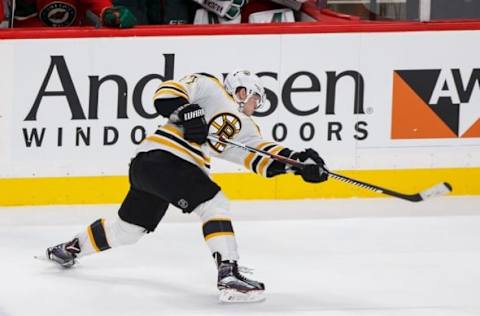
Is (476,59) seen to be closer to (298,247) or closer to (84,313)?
(298,247)

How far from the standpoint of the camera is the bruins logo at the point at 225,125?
14.4 feet

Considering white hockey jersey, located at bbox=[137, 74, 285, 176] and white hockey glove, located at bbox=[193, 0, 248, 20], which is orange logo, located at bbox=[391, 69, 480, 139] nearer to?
white hockey glove, located at bbox=[193, 0, 248, 20]

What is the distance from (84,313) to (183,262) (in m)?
0.82

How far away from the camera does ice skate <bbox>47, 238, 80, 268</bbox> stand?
4699 millimetres

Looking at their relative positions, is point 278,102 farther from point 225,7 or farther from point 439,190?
point 439,190

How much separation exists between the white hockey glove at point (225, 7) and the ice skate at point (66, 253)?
190 centimetres

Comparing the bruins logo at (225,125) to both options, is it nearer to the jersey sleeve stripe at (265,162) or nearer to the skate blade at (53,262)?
the jersey sleeve stripe at (265,162)

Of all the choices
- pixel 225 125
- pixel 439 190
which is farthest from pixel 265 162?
pixel 439 190

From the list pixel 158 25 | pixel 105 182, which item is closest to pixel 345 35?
pixel 158 25

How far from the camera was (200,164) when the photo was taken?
4.41m

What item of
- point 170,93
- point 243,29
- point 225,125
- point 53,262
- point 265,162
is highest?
point 243,29

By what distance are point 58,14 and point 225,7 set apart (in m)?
0.81

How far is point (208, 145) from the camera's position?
14.7 ft

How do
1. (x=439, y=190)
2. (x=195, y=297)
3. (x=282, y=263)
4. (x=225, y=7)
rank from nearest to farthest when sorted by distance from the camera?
(x=439, y=190), (x=195, y=297), (x=282, y=263), (x=225, y=7)
